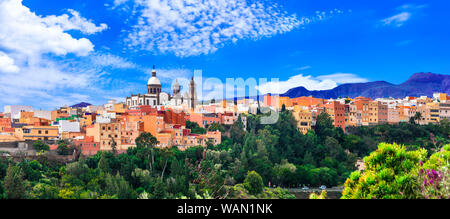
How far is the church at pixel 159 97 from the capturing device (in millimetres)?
19672

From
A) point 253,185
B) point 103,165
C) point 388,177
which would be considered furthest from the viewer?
point 253,185

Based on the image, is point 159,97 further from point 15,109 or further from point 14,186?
point 14,186

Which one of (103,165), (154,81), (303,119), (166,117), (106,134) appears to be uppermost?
(154,81)

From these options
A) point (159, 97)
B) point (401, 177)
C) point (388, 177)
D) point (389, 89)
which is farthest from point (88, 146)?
point (389, 89)

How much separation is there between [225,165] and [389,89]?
17.7 meters

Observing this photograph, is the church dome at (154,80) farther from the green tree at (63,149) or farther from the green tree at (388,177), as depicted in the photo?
the green tree at (388,177)

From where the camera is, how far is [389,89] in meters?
25.9

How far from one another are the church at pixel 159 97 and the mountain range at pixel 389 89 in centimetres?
669

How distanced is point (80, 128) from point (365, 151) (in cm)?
1307

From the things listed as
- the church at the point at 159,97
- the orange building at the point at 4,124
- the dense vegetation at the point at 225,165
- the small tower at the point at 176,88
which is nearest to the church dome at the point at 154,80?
the church at the point at 159,97

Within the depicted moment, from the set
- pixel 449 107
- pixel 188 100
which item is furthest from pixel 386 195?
pixel 449 107

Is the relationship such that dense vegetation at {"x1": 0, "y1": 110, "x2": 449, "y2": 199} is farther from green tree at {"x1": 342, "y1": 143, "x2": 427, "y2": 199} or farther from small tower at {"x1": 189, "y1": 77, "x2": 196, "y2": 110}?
green tree at {"x1": 342, "y1": 143, "x2": 427, "y2": 199}

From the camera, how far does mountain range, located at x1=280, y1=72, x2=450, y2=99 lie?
23.8 m

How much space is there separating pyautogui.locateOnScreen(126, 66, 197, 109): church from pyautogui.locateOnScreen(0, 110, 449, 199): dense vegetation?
169 inches
